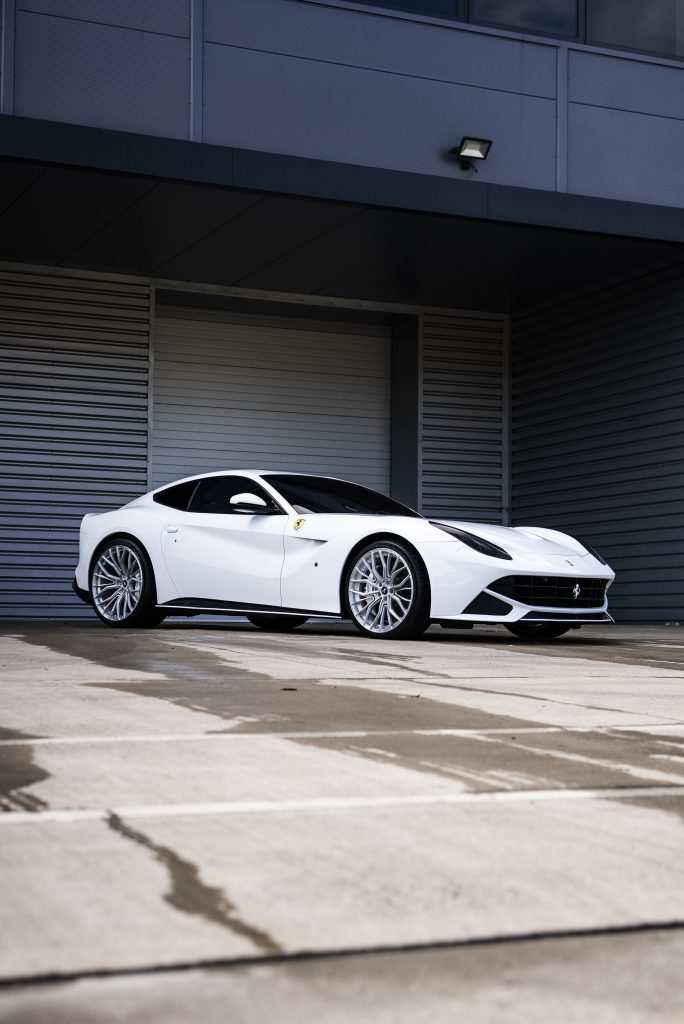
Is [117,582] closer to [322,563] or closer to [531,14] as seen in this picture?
[322,563]

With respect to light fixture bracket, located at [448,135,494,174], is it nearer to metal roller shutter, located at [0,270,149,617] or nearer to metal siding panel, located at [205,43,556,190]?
metal siding panel, located at [205,43,556,190]

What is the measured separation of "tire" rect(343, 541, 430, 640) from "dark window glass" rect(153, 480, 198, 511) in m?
1.77

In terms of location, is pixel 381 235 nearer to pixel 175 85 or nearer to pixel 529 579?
pixel 175 85

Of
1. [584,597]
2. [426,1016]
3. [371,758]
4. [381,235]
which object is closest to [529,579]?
[584,597]

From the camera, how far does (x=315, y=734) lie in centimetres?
427

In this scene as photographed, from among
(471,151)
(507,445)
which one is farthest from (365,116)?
(507,445)

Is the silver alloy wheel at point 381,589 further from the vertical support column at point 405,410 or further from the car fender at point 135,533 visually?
the vertical support column at point 405,410

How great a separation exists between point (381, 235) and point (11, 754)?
11.5 meters

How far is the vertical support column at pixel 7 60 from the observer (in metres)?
12.5

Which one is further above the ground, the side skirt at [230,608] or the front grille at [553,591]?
the front grille at [553,591]

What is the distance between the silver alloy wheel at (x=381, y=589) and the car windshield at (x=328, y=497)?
0.60 meters

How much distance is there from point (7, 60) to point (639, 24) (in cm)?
720

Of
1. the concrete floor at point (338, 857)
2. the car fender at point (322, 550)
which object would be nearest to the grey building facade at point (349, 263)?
the car fender at point (322, 550)

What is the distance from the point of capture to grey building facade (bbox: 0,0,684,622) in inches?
519
